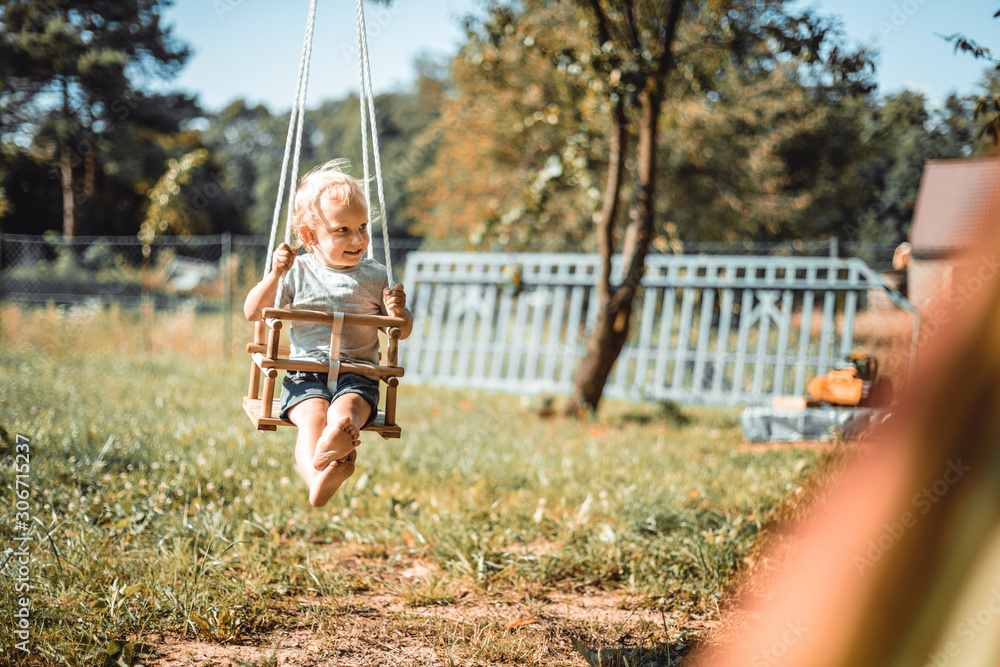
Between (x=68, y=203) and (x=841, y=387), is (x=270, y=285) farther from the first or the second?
(x=68, y=203)

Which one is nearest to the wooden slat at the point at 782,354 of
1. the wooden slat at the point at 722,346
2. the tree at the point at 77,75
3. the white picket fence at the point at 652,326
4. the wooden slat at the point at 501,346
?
the white picket fence at the point at 652,326

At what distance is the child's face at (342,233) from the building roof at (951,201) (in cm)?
421

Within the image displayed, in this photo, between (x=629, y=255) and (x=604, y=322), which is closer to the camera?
(x=629, y=255)

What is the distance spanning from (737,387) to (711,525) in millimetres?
5511

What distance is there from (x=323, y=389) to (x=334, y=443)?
40cm

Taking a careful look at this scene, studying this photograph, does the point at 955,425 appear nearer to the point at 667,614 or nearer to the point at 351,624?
the point at 667,614

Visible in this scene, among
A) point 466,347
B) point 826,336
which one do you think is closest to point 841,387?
point 826,336

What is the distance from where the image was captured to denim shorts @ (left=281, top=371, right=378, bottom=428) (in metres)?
2.72

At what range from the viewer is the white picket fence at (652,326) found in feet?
29.1

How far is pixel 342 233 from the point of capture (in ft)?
9.14

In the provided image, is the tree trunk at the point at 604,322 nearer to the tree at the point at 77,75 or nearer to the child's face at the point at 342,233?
the child's face at the point at 342,233

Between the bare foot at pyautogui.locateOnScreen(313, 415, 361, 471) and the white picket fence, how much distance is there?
5.46 meters

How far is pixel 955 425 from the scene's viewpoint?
243cm

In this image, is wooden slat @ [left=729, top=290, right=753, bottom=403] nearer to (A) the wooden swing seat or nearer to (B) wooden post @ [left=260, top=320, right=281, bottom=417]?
(A) the wooden swing seat
